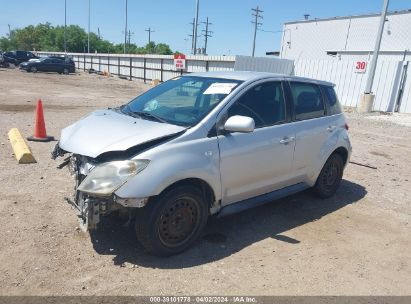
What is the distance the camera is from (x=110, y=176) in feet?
11.1

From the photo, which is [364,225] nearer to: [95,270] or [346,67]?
[95,270]

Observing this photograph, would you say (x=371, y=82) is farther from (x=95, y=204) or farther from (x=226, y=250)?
(x=95, y=204)

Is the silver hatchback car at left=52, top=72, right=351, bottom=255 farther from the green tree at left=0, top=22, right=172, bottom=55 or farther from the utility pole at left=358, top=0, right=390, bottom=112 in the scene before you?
the green tree at left=0, top=22, right=172, bottom=55

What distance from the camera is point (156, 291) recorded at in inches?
129

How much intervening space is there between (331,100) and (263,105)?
5.51ft

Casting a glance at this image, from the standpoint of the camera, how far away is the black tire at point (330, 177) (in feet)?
18.4

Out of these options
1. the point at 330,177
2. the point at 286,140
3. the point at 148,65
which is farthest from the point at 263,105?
the point at 148,65

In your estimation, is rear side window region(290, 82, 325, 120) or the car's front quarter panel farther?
rear side window region(290, 82, 325, 120)

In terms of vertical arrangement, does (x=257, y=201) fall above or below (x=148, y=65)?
below

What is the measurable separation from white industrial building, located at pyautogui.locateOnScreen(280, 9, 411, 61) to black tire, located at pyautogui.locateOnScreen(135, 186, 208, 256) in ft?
112

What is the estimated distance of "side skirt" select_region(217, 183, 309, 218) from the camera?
4.21 meters

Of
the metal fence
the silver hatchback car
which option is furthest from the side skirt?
the metal fence

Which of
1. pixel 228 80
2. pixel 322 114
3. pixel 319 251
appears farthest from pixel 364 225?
pixel 228 80

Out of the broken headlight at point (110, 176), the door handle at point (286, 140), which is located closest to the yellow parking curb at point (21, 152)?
the broken headlight at point (110, 176)
